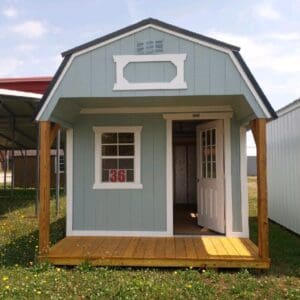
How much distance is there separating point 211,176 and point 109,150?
201cm

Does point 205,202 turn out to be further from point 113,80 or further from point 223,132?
point 113,80

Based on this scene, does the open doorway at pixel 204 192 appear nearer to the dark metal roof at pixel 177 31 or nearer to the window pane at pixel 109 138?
the window pane at pixel 109 138

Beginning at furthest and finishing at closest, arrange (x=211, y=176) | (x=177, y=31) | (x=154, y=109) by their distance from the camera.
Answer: (x=211, y=176) → (x=154, y=109) → (x=177, y=31)

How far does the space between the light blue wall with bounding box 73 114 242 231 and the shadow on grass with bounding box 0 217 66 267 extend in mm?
873

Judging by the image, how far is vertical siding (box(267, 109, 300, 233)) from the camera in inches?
340

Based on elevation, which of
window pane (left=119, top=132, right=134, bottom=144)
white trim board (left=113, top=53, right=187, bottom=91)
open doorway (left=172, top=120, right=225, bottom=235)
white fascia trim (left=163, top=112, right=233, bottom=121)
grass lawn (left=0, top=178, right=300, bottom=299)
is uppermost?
white trim board (left=113, top=53, right=187, bottom=91)

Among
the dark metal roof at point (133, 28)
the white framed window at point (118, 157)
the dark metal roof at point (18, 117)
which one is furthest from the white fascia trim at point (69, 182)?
the dark metal roof at point (133, 28)

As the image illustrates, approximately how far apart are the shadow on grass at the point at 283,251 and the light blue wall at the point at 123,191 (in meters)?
2.02

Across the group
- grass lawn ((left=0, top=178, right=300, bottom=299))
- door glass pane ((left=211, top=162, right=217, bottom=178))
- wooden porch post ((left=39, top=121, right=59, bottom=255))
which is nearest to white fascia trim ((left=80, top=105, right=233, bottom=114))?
door glass pane ((left=211, top=162, right=217, bottom=178))

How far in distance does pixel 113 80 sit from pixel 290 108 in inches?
173

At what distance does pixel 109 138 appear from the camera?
25.6 ft

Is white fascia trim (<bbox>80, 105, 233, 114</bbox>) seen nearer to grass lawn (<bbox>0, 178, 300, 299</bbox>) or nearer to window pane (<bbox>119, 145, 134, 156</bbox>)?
window pane (<bbox>119, 145, 134, 156</bbox>)

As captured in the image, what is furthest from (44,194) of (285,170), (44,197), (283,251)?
(285,170)

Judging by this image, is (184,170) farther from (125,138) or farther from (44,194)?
(44,194)
